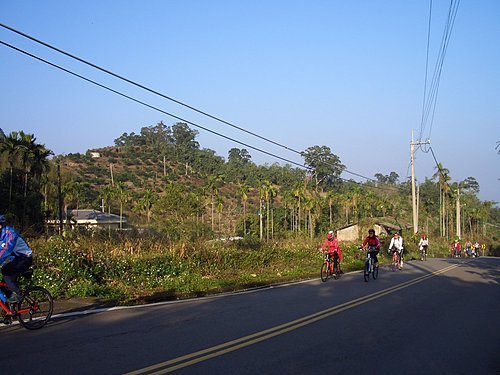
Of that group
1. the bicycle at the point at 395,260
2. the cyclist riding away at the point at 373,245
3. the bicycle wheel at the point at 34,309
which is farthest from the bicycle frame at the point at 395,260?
the bicycle wheel at the point at 34,309

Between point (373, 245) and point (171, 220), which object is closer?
point (373, 245)

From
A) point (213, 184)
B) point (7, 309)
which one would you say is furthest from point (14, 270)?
point (213, 184)

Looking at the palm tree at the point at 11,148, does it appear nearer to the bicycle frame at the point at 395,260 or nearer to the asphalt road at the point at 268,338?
the bicycle frame at the point at 395,260

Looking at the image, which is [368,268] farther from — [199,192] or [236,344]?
[199,192]

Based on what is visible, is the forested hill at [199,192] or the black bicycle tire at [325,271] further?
the forested hill at [199,192]

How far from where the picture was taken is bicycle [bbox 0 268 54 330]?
9.15 m

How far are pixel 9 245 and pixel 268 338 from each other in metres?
4.76

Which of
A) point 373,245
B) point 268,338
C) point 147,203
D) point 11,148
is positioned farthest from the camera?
point 147,203

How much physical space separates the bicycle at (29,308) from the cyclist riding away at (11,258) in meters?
0.11

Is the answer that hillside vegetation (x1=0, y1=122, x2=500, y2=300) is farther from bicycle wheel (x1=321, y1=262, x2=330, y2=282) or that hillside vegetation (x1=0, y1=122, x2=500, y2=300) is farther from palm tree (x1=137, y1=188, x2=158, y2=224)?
bicycle wheel (x1=321, y1=262, x2=330, y2=282)

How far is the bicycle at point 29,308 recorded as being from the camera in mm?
9148

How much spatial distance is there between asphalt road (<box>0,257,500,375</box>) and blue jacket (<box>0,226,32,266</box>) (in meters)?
1.33

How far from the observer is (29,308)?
367 inches

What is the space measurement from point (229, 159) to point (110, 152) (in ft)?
109
